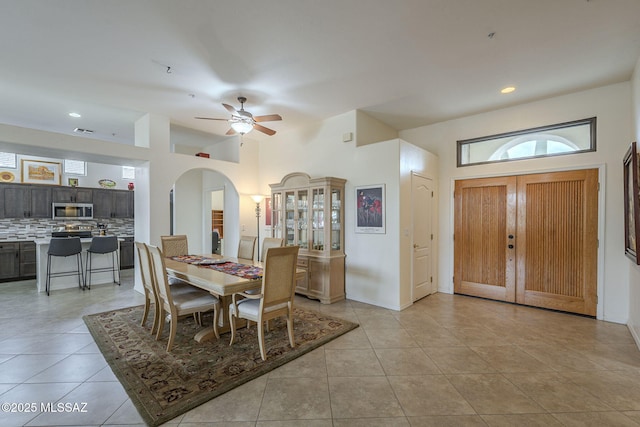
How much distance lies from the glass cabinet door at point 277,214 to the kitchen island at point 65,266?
3535 millimetres

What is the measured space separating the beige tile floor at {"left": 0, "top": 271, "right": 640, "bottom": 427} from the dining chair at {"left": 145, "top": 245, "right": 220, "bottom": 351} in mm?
605

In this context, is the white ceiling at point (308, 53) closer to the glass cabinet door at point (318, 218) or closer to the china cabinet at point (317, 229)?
the china cabinet at point (317, 229)

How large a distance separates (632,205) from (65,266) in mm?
8416

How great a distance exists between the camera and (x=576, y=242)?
12.5 feet

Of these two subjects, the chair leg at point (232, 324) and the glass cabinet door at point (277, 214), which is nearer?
the chair leg at point (232, 324)

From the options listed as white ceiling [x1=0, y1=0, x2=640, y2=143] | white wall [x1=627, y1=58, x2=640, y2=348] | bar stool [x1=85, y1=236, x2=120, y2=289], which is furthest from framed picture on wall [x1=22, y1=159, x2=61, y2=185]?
white wall [x1=627, y1=58, x2=640, y2=348]

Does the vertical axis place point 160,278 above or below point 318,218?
below

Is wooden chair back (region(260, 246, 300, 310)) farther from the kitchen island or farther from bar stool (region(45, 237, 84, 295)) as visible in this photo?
the kitchen island

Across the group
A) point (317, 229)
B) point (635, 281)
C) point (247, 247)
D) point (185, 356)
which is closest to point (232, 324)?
point (185, 356)

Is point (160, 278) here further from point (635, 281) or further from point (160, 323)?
point (635, 281)

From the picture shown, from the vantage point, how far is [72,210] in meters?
6.59

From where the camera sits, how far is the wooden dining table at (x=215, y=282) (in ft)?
8.60

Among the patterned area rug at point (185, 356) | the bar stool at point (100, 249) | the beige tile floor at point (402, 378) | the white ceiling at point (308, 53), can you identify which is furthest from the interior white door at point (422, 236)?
the bar stool at point (100, 249)

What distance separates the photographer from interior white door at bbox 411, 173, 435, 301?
14.5 feet
